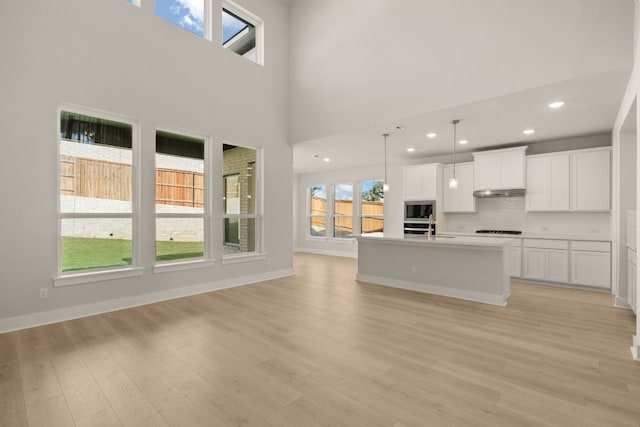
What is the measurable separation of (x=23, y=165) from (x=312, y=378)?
3995 millimetres

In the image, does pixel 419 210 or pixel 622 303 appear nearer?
pixel 622 303

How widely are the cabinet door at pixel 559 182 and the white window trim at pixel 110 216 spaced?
7.20m

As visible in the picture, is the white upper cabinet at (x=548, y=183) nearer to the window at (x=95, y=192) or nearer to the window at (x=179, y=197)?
the window at (x=179, y=197)

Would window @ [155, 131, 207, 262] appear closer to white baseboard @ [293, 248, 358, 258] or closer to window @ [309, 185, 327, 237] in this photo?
white baseboard @ [293, 248, 358, 258]

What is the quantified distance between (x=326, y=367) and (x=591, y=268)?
212 inches

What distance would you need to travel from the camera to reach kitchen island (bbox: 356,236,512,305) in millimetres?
4449

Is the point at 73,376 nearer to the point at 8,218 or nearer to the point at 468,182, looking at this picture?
the point at 8,218

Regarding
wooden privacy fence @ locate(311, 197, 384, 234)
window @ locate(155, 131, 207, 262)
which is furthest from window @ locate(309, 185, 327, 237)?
window @ locate(155, 131, 207, 262)

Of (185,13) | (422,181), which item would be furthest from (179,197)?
(422,181)

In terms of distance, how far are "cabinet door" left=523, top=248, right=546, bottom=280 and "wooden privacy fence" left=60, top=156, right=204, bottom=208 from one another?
20.2ft

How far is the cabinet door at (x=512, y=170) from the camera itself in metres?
5.97

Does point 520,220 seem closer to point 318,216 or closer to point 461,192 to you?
point 461,192

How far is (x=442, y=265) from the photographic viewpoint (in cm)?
493

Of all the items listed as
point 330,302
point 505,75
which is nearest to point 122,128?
point 330,302
